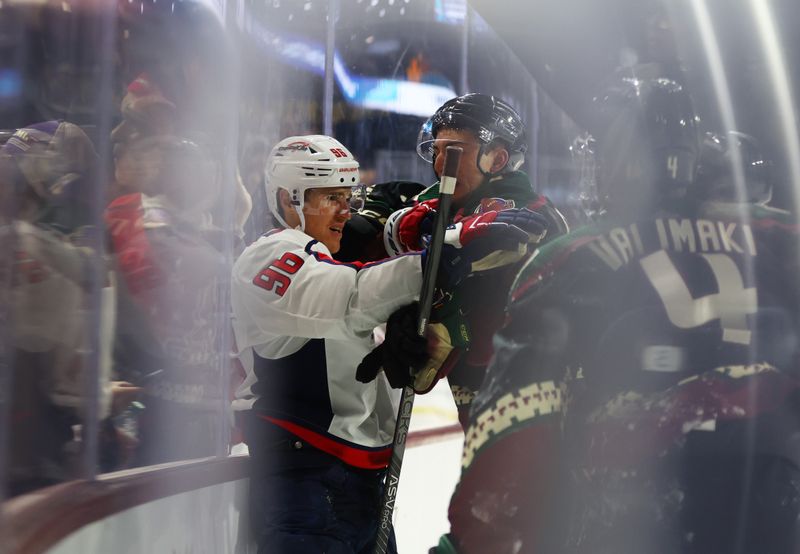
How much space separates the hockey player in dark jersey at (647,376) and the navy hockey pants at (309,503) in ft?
1.94

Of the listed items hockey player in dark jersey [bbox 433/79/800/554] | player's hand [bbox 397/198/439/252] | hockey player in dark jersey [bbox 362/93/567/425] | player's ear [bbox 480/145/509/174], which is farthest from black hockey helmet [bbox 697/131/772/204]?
player's hand [bbox 397/198/439/252]

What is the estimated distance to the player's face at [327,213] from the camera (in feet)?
6.30

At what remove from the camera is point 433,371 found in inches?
67.2

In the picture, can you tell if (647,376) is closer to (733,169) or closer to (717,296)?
(717,296)

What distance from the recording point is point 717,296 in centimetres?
123

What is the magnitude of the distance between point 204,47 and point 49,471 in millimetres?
1025

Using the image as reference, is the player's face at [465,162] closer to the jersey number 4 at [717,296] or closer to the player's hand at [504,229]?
the player's hand at [504,229]

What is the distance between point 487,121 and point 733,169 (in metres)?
0.73

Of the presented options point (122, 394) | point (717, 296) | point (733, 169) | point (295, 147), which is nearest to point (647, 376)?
point (717, 296)

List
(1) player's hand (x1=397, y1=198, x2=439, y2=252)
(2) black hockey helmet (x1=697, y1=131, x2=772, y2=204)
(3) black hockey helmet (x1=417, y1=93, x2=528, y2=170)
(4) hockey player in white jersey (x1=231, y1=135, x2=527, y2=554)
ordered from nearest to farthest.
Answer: (2) black hockey helmet (x1=697, y1=131, x2=772, y2=204), (4) hockey player in white jersey (x1=231, y1=135, x2=527, y2=554), (3) black hockey helmet (x1=417, y1=93, x2=528, y2=170), (1) player's hand (x1=397, y1=198, x2=439, y2=252)

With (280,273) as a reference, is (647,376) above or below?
below

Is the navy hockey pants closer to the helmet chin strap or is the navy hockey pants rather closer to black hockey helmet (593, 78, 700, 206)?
the helmet chin strap

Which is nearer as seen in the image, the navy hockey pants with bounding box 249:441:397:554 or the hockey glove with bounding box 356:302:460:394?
the hockey glove with bounding box 356:302:460:394

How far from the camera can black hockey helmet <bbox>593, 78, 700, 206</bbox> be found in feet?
3.97
